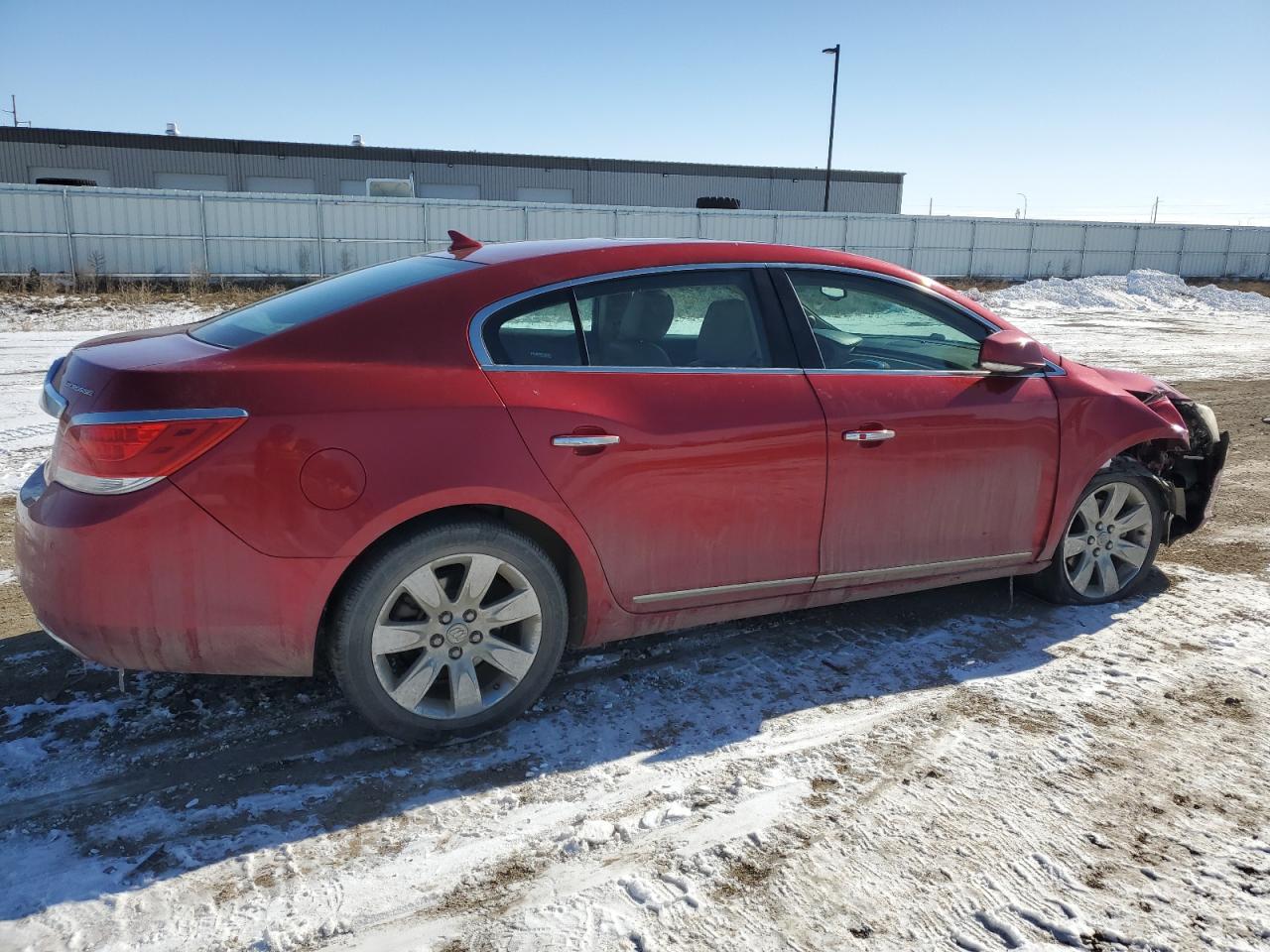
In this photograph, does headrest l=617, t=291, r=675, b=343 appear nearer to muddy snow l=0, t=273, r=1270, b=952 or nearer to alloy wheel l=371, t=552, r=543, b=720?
alloy wheel l=371, t=552, r=543, b=720

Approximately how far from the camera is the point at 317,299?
343 cm

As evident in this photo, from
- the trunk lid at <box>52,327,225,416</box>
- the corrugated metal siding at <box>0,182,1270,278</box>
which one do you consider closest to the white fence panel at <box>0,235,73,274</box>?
the corrugated metal siding at <box>0,182,1270,278</box>

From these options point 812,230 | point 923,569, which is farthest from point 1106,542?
point 812,230

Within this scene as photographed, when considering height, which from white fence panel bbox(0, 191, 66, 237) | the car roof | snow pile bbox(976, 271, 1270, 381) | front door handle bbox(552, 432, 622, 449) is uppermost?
white fence panel bbox(0, 191, 66, 237)

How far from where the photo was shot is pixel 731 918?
2.43 m

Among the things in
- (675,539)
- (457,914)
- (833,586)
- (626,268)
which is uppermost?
(626,268)

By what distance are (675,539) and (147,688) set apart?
203 cm

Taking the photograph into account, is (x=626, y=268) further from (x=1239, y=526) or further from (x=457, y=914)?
(x=1239, y=526)

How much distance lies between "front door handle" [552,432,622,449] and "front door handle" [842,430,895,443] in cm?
96

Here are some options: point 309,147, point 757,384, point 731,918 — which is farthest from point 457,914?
point 309,147

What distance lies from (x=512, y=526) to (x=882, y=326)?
70.9 inches

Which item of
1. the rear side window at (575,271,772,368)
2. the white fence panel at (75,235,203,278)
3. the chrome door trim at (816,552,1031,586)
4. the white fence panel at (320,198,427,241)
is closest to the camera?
the rear side window at (575,271,772,368)

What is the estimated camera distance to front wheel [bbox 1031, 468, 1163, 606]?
4.41 meters

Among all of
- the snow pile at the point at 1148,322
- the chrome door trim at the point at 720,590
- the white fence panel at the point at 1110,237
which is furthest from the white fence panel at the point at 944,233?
the chrome door trim at the point at 720,590
